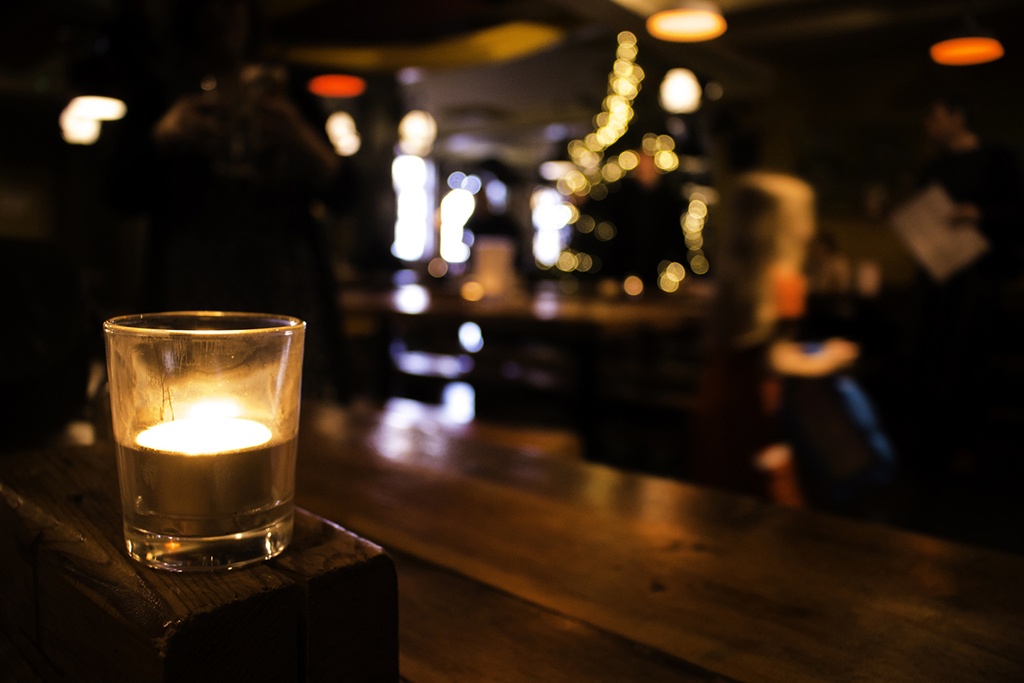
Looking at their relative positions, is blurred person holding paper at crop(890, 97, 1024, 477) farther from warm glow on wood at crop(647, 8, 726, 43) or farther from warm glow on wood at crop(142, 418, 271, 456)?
warm glow on wood at crop(142, 418, 271, 456)

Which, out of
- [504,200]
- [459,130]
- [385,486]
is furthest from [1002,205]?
[504,200]

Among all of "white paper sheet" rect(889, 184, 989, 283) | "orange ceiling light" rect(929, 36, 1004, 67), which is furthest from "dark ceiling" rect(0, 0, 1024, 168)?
"white paper sheet" rect(889, 184, 989, 283)

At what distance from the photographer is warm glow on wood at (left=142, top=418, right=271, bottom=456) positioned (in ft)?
1.10

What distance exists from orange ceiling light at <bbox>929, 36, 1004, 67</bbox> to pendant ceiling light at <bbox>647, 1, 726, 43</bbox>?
2.79 feet

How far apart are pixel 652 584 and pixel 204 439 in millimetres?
306

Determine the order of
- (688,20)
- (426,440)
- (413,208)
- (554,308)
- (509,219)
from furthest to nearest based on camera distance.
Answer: (413,208)
(509,219)
(688,20)
(554,308)
(426,440)

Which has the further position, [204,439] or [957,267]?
[957,267]

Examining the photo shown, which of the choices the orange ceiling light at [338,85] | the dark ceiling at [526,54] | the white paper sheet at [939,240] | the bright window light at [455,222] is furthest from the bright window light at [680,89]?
the bright window light at [455,222]

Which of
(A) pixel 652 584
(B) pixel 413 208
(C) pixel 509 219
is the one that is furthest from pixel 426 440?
(B) pixel 413 208

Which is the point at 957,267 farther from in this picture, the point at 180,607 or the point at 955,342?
the point at 180,607

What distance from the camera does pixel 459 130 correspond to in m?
11.0

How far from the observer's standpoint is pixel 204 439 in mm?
348

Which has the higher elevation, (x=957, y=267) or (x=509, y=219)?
(x=509, y=219)

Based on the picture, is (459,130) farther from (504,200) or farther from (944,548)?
(944,548)
